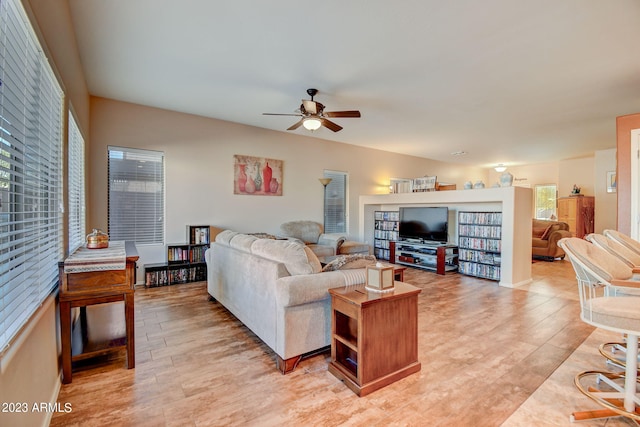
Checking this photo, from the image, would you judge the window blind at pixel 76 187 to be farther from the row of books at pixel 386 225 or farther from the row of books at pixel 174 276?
the row of books at pixel 386 225

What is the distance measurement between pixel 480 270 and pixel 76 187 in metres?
6.19

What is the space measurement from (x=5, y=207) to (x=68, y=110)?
1691 mm

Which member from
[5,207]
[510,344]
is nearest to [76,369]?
[5,207]

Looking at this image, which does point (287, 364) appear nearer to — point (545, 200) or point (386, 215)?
point (386, 215)

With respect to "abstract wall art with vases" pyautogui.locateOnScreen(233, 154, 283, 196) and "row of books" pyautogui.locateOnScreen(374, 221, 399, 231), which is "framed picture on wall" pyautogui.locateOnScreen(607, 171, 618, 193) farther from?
"abstract wall art with vases" pyautogui.locateOnScreen(233, 154, 283, 196)

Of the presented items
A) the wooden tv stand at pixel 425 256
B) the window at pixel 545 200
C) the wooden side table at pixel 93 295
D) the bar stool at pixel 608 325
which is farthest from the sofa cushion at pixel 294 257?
the window at pixel 545 200

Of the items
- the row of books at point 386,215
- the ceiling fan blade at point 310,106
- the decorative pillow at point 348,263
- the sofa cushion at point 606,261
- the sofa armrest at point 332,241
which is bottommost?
the sofa armrest at point 332,241

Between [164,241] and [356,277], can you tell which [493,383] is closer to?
[356,277]

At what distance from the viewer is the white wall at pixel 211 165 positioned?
14.5ft

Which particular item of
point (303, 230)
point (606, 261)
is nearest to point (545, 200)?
point (303, 230)

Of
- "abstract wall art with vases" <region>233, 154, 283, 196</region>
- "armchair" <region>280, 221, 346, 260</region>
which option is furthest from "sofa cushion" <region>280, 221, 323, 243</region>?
"abstract wall art with vases" <region>233, 154, 283, 196</region>

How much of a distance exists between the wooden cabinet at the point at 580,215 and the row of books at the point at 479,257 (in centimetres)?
408

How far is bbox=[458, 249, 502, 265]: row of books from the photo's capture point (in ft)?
17.1

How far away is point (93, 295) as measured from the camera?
7.00 ft
